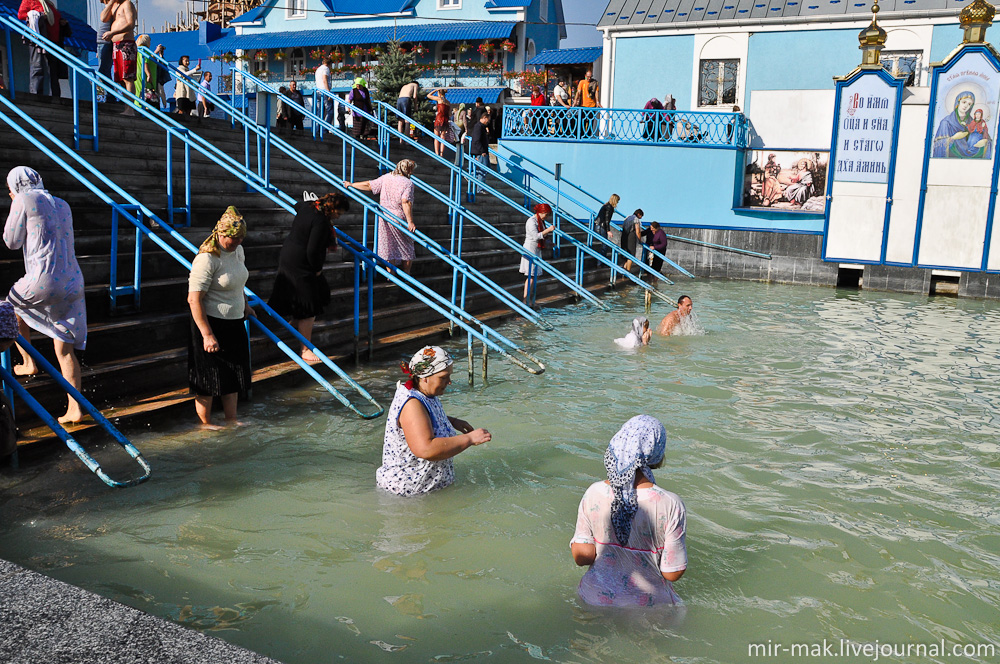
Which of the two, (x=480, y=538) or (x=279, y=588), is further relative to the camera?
(x=480, y=538)

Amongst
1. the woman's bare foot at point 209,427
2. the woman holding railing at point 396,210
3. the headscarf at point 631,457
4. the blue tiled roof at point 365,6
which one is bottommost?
the woman's bare foot at point 209,427

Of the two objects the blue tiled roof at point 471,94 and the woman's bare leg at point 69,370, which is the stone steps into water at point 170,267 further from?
the blue tiled roof at point 471,94

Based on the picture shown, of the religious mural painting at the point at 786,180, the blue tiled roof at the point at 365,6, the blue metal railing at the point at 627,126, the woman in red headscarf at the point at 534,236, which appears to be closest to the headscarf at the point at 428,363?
the woman in red headscarf at the point at 534,236

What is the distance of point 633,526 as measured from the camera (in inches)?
136

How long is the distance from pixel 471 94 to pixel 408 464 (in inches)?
1254

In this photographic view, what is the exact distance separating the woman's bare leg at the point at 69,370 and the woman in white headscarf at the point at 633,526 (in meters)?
4.11

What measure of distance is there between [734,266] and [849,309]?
477 centimetres

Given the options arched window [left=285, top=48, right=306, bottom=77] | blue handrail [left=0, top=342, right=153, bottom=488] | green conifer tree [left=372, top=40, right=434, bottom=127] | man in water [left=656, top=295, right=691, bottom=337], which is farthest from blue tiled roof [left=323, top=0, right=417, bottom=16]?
blue handrail [left=0, top=342, right=153, bottom=488]

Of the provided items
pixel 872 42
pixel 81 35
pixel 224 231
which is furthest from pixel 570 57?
pixel 224 231

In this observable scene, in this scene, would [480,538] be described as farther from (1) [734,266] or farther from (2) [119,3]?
(1) [734,266]

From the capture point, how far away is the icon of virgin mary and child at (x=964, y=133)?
56.5ft

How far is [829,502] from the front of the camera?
18.5 ft

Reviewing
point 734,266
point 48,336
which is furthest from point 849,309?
point 48,336

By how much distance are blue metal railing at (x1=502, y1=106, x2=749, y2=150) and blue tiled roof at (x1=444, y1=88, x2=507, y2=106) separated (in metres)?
11.8
